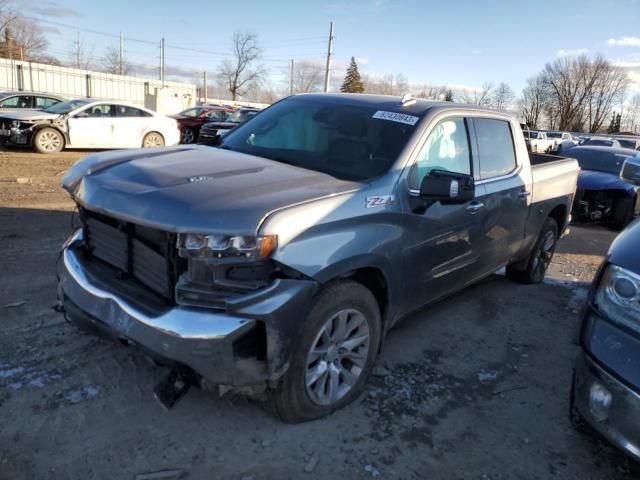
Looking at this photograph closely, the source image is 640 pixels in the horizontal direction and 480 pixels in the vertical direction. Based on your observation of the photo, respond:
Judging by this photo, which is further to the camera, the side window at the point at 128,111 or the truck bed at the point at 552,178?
the side window at the point at 128,111

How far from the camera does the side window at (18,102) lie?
15.5 m

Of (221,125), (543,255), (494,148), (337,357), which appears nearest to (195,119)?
(221,125)

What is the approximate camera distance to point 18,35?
68375 millimetres

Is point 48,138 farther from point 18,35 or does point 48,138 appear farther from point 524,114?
point 524,114

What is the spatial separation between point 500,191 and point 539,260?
1814 millimetres

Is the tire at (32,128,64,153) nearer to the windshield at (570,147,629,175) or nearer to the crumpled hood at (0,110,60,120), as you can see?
the crumpled hood at (0,110,60,120)

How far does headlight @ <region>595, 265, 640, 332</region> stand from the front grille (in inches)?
84.2

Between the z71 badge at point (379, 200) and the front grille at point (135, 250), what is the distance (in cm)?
111

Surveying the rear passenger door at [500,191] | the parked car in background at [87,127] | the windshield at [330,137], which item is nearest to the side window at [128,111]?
the parked car in background at [87,127]

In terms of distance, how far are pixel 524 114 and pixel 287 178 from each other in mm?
94336

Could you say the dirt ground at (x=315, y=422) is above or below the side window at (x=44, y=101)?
below

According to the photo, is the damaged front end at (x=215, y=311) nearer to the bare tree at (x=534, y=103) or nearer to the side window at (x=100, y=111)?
the side window at (x=100, y=111)

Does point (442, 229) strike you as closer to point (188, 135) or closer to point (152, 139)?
point (152, 139)

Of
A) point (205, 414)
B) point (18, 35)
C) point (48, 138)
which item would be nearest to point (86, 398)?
point (205, 414)
